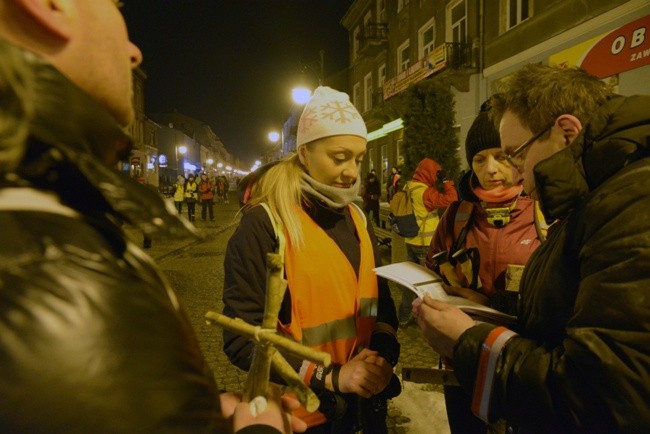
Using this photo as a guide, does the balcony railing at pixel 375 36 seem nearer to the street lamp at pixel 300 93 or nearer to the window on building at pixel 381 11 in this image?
the window on building at pixel 381 11

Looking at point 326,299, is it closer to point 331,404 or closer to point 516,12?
point 331,404

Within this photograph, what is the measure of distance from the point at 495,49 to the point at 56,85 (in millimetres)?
15103

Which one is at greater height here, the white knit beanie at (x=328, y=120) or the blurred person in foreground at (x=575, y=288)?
the white knit beanie at (x=328, y=120)

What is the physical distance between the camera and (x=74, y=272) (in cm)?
54

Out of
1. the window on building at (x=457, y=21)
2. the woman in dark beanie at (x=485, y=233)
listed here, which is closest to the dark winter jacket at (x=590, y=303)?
the woman in dark beanie at (x=485, y=233)

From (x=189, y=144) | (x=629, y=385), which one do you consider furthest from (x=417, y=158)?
(x=189, y=144)

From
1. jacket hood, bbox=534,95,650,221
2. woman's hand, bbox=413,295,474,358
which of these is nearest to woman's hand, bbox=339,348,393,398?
woman's hand, bbox=413,295,474,358

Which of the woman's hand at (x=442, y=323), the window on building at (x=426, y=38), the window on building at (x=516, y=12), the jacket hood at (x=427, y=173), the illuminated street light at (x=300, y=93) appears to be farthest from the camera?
the window on building at (x=426, y=38)

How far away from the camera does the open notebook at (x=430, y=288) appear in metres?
1.68

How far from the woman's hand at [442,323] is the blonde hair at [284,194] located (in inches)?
23.0

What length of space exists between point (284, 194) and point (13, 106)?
58.0 inches

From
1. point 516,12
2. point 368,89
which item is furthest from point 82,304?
point 368,89

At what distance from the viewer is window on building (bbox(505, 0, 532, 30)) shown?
1226 centimetres

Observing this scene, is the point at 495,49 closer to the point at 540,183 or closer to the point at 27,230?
the point at 540,183
